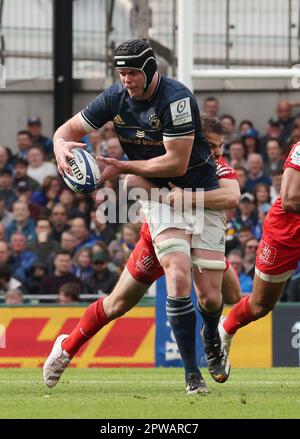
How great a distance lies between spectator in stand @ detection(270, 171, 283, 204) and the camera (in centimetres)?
1641

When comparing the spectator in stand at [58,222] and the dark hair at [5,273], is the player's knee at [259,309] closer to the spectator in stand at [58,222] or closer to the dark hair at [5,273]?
the dark hair at [5,273]

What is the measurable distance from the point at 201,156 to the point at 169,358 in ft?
16.0

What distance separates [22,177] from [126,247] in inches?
91.5

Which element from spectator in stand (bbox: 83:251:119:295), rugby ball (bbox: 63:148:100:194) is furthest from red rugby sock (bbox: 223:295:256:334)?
spectator in stand (bbox: 83:251:119:295)

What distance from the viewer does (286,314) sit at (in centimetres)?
1408

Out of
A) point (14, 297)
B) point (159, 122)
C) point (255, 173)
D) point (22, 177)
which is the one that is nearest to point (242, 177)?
point (255, 173)

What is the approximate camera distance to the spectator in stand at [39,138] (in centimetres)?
1858

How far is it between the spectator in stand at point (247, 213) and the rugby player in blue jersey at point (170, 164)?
7155 millimetres

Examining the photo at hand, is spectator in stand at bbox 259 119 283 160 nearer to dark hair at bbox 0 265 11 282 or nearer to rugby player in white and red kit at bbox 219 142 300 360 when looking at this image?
dark hair at bbox 0 265 11 282

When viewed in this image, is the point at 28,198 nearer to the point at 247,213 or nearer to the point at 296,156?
the point at 247,213

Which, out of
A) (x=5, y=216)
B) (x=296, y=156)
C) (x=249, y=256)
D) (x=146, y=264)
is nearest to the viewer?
(x=296, y=156)

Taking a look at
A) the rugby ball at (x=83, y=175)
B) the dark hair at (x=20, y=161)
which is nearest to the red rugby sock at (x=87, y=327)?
the rugby ball at (x=83, y=175)

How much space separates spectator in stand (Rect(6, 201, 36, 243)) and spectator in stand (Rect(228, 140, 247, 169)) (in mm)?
2882

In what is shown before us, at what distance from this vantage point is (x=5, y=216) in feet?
57.6
